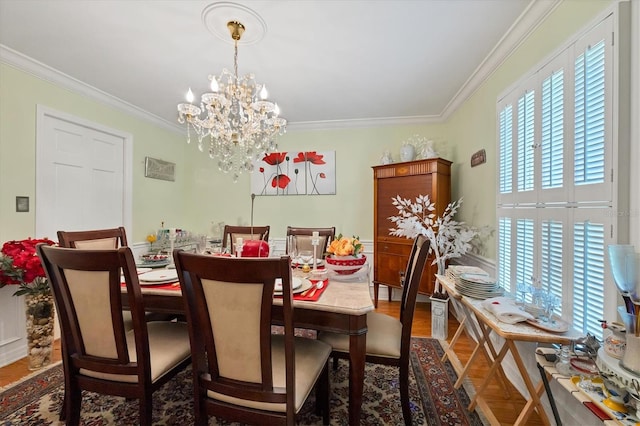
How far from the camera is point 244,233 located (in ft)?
9.09

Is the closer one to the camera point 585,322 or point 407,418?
point 585,322

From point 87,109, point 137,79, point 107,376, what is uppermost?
point 137,79

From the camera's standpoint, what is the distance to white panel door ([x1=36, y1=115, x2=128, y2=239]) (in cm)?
256

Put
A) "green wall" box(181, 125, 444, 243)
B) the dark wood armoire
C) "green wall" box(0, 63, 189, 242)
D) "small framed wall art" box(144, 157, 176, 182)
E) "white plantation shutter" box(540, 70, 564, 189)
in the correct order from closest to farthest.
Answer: "white plantation shutter" box(540, 70, 564, 189)
"green wall" box(0, 63, 189, 242)
the dark wood armoire
"small framed wall art" box(144, 157, 176, 182)
"green wall" box(181, 125, 444, 243)

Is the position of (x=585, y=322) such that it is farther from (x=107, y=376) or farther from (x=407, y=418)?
(x=107, y=376)

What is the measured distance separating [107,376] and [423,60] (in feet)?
9.60

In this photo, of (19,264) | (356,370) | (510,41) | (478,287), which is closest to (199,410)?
(356,370)

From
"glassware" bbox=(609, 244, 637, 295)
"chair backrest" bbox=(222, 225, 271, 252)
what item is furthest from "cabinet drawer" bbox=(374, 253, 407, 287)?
"glassware" bbox=(609, 244, 637, 295)

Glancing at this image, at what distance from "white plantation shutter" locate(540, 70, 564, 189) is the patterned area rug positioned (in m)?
1.46

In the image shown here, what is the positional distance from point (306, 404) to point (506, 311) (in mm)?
1268

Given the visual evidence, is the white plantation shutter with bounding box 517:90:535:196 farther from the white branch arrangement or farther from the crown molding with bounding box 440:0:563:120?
the white branch arrangement

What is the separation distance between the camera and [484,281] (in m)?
1.76

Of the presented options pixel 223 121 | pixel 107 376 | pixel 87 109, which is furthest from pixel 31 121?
pixel 107 376

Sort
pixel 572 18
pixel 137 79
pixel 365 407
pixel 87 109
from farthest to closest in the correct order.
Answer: pixel 87 109
pixel 137 79
pixel 365 407
pixel 572 18
